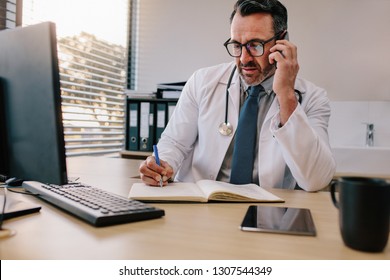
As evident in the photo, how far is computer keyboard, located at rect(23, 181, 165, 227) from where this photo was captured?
0.70 metres

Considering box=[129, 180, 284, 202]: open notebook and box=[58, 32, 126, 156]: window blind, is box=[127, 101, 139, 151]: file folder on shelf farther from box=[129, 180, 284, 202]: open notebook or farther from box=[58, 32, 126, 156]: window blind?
box=[129, 180, 284, 202]: open notebook

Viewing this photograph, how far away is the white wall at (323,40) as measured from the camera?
254 centimetres

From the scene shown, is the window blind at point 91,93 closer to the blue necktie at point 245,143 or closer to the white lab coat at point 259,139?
the white lab coat at point 259,139

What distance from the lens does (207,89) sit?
64.0 inches

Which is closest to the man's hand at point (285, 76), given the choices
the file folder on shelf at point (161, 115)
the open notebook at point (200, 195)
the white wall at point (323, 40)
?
the open notebook at point (200, 195)

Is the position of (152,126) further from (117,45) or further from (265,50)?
(265,50)

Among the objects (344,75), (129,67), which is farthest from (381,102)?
(129,67)

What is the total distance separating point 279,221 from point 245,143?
654mm

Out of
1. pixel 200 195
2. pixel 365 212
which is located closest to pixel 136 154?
pixel 200 195

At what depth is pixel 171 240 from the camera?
626 millimetres

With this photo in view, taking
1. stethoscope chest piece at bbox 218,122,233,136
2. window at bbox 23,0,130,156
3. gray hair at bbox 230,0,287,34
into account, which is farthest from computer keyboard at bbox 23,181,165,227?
window at bbox 23,0,130,156

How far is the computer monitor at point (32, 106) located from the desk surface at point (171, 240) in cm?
10

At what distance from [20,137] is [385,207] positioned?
2.31 feet
